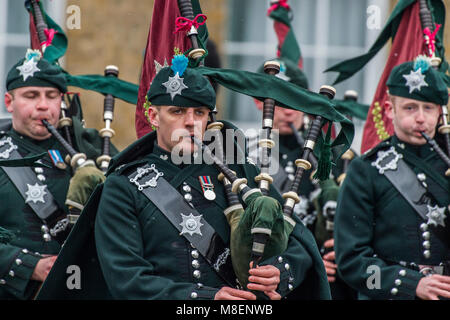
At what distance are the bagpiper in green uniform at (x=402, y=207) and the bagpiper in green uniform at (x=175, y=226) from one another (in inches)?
39.9

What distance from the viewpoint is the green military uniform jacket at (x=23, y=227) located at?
258 inches

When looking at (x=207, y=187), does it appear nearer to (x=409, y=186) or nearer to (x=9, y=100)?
(x=409, y=186)

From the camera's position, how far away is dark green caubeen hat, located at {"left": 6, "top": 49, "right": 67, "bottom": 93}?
6.84 m

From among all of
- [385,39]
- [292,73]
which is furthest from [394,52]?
[292,73]

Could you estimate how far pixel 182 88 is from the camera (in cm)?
541

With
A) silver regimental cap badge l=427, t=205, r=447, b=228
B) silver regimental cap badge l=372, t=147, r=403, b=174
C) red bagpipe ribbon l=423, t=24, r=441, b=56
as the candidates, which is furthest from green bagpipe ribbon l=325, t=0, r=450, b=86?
silver regimental cap badge l=427, t=205, r=447, b=228

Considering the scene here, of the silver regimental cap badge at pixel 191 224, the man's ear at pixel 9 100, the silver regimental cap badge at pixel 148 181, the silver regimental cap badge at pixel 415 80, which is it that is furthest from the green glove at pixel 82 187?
the silver regimental cap badge at pixel 415 80

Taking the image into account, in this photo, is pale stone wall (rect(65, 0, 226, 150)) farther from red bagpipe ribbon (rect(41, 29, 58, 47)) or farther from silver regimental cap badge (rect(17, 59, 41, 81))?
silver regimental cap badge (rect(17, 59, 41, 81))

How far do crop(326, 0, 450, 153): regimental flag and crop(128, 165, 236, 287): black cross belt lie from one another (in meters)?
2.50

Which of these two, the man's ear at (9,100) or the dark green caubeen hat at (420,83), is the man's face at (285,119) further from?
the man's ear at (9,100)

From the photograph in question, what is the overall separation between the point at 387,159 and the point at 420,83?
1.69 ft

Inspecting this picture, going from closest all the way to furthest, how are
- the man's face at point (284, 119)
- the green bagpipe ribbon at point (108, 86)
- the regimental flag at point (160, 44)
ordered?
1. the regimental flag at point (160, 44)
2. the green bagpipe ribbon at point (108, 86)
3. the man's face at point (284, 119)

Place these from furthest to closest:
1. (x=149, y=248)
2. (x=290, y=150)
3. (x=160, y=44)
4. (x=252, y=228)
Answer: (x=290, y=150)
(x=160, y=44)
(x=149, y=248)
(x=252, y=228)
